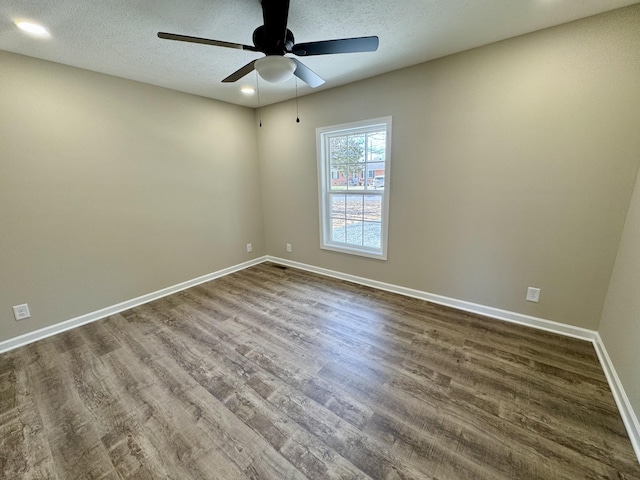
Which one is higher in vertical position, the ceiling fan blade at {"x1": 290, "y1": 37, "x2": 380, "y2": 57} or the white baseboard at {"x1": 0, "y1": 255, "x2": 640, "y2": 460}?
the ceiling fan blade at {"x1": 290, "y1": 37, "x2": 380, "y2": 57}

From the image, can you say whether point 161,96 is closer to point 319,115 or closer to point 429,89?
point 319,115

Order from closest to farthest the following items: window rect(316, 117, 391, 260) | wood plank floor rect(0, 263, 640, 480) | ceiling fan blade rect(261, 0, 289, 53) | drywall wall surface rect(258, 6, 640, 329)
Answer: wood plank floor rect(0, 263, 640, 480) → ceiling fan blade rect(261, 0, 289, 53) → drywall wall surface rect(258, 6, 640, 329) → window rect(316, 117, 391, 260)

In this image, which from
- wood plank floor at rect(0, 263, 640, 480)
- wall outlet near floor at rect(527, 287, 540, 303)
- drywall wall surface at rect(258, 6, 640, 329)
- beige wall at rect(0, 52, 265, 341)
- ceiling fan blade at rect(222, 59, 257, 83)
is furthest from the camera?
wall outlet near floor at rect(527, 287, 540, 303)

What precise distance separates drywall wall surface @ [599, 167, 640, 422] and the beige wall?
4.11m

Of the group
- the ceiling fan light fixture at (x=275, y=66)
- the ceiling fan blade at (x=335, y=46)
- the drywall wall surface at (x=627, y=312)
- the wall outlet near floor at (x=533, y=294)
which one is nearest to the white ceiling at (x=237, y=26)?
the ceiling fan blade at (x=335, y=46)

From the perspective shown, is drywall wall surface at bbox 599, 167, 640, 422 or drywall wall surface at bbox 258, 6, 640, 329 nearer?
drywall wall surface at bbox 599, 167, 640, 422

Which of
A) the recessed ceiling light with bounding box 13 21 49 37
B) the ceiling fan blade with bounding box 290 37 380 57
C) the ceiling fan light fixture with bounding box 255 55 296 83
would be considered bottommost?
the ceiling fan light fixture with bounding box 255 55 296 83

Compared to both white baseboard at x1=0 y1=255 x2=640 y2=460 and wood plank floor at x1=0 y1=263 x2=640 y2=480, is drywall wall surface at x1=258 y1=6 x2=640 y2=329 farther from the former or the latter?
wood plank floor at x1=0 y1=263 x2=640 y2=480

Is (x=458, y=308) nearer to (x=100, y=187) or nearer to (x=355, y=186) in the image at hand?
(x=355, y=186)

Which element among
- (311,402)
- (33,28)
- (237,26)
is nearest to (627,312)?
(311,402)

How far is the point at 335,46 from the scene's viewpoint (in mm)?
1568

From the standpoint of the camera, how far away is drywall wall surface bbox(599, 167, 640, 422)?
1537 mm

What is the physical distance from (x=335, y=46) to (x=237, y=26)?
2.66 ft

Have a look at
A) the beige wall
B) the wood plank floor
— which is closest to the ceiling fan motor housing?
the beige wall
